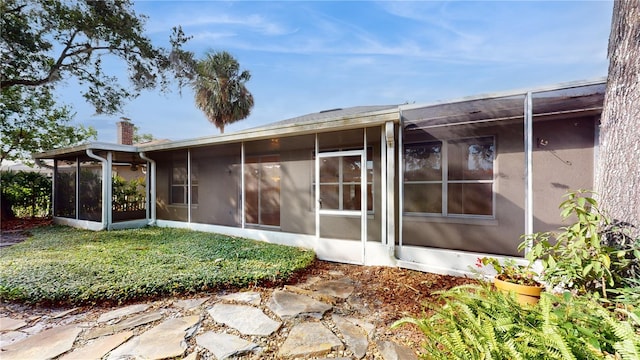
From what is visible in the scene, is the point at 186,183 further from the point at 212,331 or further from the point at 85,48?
the point at 212,331

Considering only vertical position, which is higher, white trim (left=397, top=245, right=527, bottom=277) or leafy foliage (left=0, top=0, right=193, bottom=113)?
leafy foliage (left=0, top=0, right=193, bottom=113)

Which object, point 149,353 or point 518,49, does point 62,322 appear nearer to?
point 149,353

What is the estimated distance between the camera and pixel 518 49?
6.62 m

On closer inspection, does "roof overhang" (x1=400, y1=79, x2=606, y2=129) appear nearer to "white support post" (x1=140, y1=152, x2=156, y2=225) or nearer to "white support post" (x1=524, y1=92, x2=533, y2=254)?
"white support post" (x1=524, y1=92, x2=533, y2=254)

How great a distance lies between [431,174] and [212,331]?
4614 mm

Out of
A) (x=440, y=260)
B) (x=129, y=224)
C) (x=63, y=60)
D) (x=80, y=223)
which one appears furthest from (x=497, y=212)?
(x=63, y=60)

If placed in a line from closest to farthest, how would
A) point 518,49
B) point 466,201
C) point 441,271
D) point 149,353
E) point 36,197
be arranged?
1. point 149,353
2. point 441,271
3. point 466,201
4. point 518,49
5. point 36,197

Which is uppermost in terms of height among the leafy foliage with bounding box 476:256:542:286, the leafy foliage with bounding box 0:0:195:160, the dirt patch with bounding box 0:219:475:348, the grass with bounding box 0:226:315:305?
the leafy foliage with bounding box 0:0:195:160

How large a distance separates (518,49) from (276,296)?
791 cm

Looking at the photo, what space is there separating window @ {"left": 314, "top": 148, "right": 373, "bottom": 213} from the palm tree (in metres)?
12.8

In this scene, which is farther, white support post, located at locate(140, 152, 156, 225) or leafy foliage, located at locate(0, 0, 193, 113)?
white support post, located at locate(140, 152, 156, 225)

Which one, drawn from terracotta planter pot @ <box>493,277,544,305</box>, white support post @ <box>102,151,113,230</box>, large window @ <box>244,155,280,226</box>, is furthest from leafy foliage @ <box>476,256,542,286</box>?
white support post @ <box>102,151,113,230</box>

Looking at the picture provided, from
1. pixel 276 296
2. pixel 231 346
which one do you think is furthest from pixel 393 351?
pixel 276 296

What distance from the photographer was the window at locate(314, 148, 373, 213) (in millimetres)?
5199
